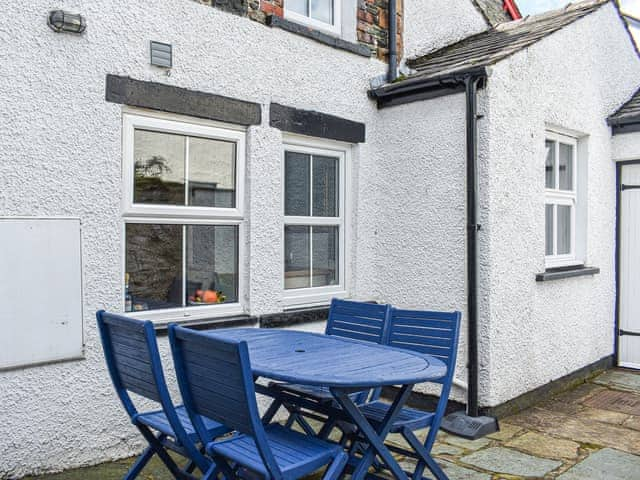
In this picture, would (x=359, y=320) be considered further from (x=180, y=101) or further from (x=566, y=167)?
(x=566, y=167)

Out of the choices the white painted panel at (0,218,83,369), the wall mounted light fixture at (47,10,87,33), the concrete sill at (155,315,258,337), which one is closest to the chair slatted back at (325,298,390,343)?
the concrete sill at (155,315,258,337)

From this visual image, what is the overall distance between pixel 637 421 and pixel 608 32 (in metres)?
4.22

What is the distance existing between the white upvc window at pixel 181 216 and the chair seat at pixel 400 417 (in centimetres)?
148

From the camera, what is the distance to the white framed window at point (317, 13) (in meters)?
5.26

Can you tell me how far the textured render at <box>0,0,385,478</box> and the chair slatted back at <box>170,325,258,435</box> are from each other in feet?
4.42

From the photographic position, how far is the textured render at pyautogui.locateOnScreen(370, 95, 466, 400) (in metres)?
5.13

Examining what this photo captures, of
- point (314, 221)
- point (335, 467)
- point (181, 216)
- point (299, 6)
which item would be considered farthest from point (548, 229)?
point (335, 467)

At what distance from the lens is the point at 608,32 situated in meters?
6.76

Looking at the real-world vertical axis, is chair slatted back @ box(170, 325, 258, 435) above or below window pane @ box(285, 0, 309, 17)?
below

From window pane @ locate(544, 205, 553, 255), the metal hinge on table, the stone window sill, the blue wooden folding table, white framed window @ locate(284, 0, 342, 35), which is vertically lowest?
the metal hinge on table

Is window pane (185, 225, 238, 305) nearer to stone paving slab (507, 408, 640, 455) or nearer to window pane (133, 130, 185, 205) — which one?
window pane (133, 130, 185, 205)

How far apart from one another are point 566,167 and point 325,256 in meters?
2.90

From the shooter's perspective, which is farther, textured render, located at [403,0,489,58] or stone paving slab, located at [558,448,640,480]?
textured render, located at [403,0,489,58]

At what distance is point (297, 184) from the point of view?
526 cm
